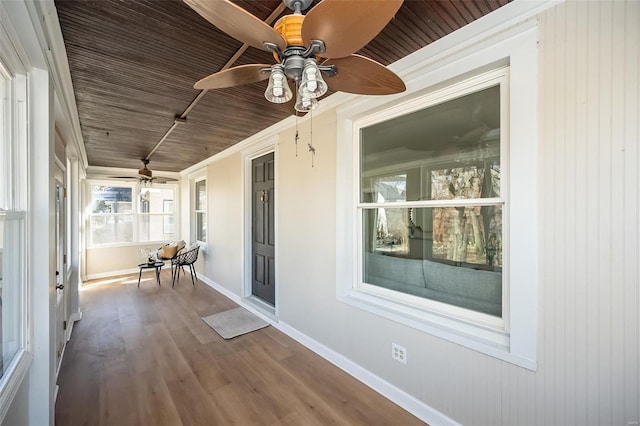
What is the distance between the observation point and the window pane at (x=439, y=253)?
166 centimetres

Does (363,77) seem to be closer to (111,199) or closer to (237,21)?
(237,21)

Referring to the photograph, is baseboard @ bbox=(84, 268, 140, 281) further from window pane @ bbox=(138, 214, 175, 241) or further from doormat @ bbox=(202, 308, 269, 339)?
doormat @ bbox=(202, 308, 269, 339)

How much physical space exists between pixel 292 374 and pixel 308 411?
18.3 inches

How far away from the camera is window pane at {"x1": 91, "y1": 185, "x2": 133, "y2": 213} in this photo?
5.81m

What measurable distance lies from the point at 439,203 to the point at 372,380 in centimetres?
151

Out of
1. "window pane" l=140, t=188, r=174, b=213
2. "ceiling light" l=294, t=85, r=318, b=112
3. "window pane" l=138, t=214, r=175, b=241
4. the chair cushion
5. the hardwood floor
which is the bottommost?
the hardwood floor

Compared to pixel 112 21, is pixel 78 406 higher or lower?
lower

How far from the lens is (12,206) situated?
124 centimetres

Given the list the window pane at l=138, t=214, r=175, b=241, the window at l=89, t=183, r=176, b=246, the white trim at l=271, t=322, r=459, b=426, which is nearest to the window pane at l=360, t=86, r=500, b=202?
the white trim at l=271, t=322, r=459, b=426

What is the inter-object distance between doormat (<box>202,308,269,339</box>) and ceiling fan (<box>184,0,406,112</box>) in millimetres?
2848

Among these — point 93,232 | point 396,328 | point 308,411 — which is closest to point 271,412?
point 308,411

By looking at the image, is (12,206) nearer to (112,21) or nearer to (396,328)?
(112,21)

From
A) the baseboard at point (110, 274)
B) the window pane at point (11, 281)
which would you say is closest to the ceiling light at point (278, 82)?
the window pane at point (11, 281)

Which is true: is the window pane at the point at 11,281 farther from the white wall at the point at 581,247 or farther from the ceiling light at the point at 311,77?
the white wall at the point at 581,247
